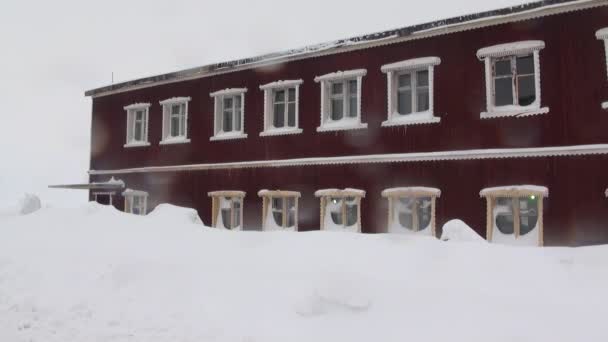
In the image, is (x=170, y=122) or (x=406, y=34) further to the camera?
(x=170, y=122)

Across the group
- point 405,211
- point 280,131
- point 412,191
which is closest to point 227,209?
point 280,131

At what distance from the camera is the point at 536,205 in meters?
12.4

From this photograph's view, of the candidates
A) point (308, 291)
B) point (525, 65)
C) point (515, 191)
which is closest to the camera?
point (308, 291)

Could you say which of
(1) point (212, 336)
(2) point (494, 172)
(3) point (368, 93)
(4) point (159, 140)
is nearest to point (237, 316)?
(1) point (212, 336)

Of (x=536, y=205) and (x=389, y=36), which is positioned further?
(x=389, y=36)

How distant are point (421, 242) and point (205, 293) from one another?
373 cm

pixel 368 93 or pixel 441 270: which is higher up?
pixel 368 93

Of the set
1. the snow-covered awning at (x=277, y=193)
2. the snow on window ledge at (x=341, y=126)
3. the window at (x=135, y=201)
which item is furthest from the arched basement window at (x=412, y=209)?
the window at (x=135, y=201)

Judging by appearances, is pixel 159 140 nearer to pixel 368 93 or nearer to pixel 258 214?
pixel 258 214

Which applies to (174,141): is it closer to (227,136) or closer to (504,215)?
(227,136)

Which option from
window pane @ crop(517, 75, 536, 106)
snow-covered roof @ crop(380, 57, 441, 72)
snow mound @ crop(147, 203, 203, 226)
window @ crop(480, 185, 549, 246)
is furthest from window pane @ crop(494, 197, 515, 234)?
snow mound @ crop(147, 203, 203, 226)

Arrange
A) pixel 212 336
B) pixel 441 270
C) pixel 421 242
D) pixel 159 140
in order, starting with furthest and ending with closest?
pixel 159 140 < pixel 421 242 < pixel 441 270 < pixel 212 336

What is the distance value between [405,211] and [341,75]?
4.64m

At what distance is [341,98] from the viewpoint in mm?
15750
